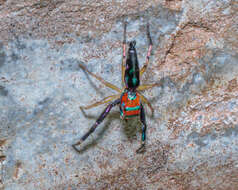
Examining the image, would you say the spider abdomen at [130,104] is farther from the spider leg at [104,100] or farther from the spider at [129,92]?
the spider leg at [104,100]

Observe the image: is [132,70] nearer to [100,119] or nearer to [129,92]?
[129,92]

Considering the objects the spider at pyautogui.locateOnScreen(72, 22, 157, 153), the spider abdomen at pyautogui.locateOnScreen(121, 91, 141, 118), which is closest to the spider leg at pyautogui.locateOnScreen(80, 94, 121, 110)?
the spider at pyautogui.locateOnScreen(72, 22, 157, 153)

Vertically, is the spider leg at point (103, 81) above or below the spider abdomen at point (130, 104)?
above

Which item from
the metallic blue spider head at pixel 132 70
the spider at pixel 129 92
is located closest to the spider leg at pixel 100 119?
the spider at pixel 129 92

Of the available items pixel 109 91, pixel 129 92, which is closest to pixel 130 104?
pixel 129 92

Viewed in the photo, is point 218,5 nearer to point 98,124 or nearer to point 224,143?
point 224,143

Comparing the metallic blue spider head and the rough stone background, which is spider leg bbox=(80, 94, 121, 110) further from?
the metallic blue spider head
